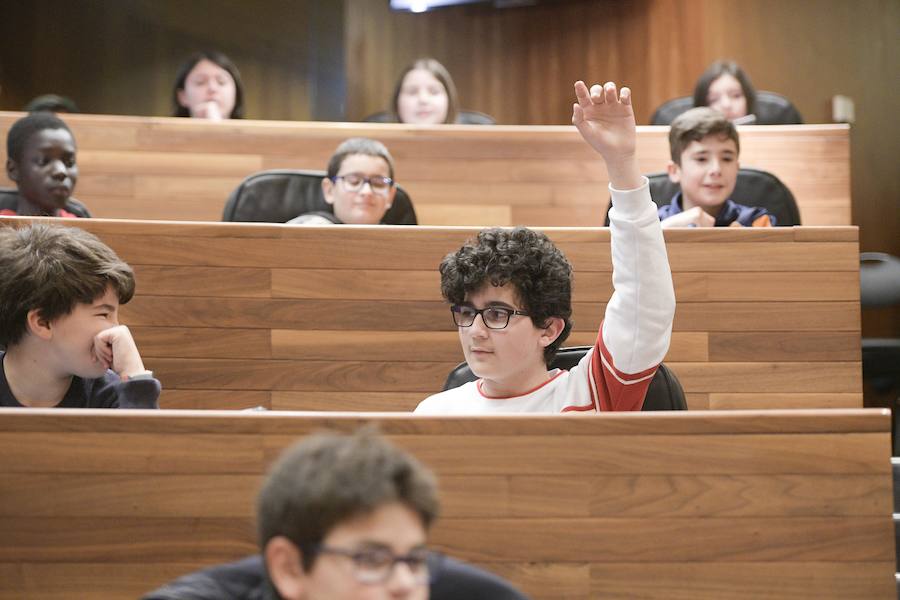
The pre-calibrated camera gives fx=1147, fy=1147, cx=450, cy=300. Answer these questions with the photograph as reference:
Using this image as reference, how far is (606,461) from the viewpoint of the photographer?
140 centimetres

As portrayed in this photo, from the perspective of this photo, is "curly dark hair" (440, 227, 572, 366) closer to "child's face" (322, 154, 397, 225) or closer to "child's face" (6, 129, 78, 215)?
"child's face" (322, 154, 397, 225)

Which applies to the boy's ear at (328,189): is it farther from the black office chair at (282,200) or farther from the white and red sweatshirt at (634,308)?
the white and red sweatshirt at (634,308)

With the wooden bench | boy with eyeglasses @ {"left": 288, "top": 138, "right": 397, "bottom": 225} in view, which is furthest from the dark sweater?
the wooden bench

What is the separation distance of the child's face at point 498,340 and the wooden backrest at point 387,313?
53 cm

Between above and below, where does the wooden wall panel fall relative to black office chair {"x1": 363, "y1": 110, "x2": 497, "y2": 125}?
above

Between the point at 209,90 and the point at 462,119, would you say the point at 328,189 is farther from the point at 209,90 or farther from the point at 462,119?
the point at 462,119

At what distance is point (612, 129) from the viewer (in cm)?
175

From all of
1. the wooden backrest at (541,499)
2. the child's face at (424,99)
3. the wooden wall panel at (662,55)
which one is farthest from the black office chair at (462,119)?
the wooden backrest at (541,499)

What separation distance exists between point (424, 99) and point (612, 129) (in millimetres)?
2403

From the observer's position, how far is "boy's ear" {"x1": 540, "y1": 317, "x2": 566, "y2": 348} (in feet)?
6.27

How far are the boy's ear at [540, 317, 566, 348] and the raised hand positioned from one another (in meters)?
0.27

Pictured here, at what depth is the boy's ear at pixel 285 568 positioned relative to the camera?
39.5 inches

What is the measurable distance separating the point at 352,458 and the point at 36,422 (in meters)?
0.60

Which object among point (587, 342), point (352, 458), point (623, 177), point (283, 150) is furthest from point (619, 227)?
point (283, 150)
